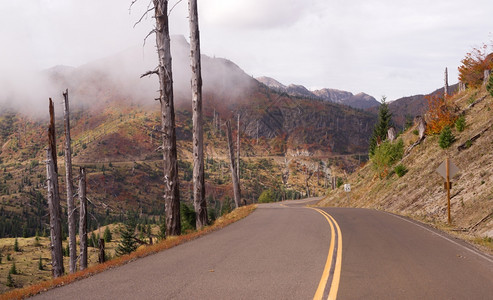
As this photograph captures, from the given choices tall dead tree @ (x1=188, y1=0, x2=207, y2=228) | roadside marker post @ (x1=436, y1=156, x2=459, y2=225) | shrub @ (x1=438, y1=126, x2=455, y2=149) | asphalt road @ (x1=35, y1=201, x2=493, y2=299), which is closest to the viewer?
asphalt road @ (x1=35, y1=201, x2=493, y2=299)

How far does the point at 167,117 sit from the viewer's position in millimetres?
14078

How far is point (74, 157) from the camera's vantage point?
178000mm

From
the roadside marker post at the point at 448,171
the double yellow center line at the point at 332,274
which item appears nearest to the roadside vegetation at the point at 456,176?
the roadside marker post at the point at 448,171

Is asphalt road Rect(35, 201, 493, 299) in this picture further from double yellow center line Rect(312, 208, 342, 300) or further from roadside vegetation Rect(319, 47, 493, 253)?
roadside vegetation Rect(319, 47, 493, 253)

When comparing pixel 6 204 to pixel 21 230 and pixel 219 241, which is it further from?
pixel 219 241

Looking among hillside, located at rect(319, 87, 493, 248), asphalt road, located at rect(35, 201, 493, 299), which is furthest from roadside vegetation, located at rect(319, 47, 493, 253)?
asphalt road, located at rect(35, 201, 493, 299)

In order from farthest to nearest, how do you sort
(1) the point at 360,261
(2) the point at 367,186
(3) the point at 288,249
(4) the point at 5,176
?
(4) the point at 5,176, (2) the point at 367,186, (3) the point at 288,249, (1) the point at 360,261

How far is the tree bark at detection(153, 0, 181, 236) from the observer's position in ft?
45.8

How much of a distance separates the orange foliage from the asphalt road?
2096 cm

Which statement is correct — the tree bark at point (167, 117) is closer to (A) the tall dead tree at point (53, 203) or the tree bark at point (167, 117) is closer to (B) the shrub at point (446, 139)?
(A) the tall dead tree at point (53, 203)

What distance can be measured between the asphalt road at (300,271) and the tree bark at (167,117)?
2295 mm

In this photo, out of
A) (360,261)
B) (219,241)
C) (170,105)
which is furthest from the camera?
(170,105)

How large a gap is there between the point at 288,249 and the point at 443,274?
11.8 feet

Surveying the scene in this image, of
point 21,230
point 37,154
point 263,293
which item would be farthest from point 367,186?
point 37,154
